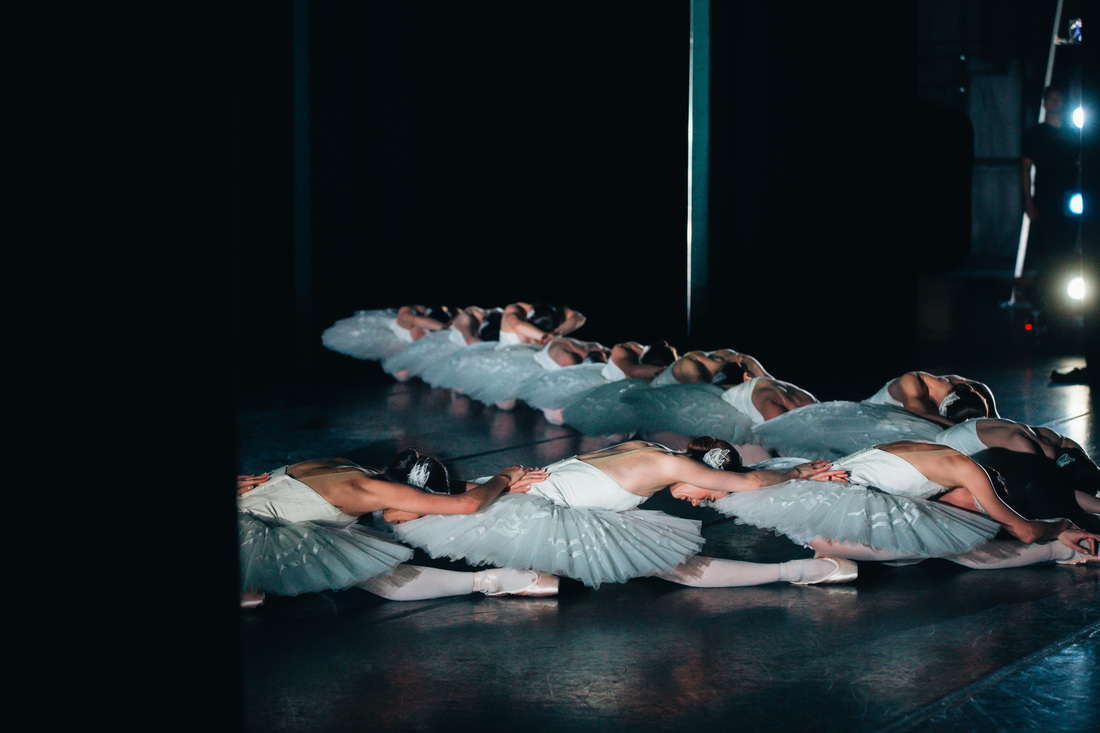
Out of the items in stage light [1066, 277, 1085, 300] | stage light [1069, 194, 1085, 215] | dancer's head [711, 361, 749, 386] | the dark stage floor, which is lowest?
the dark stage floor

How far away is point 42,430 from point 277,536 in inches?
58.9

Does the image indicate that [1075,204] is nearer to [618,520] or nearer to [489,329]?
[489,329]

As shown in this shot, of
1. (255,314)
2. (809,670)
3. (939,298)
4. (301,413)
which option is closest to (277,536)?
(809,670)

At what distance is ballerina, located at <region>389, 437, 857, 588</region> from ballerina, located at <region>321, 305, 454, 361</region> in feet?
14.1

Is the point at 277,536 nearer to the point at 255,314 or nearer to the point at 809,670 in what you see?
the point at 809,670

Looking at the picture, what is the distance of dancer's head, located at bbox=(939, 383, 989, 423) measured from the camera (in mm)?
3561

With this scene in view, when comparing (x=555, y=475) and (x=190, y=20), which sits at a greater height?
(x=190, y=20)

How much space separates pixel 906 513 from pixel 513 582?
103 cm

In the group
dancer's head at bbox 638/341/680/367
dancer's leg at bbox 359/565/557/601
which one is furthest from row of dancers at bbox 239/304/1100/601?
dancer's head at bbox 638/341/680/367

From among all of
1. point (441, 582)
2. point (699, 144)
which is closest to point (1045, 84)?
point (699, 144)

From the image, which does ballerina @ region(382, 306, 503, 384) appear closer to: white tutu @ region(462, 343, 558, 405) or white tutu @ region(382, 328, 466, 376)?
white tutu @ region(382, 328, 466, 376)

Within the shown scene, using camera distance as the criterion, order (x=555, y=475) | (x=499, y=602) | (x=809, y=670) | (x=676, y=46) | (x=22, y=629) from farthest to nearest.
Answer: (x=676, y=46) < (x=555, y=475) < (x=499, y=602) < (x=809, y=670) < (x=22, y=629)

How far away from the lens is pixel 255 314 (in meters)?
7.24

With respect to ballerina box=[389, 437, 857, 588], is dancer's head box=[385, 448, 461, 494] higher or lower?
higher
